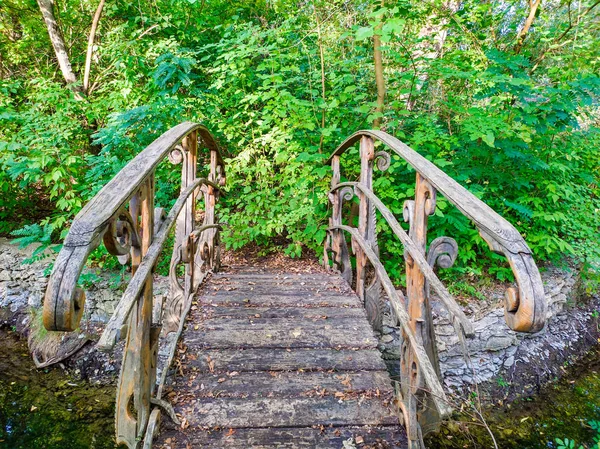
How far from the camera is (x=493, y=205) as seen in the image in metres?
4.43

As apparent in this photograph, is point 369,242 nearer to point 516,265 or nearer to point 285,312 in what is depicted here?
point 285,312

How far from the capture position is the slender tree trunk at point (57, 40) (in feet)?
16.9

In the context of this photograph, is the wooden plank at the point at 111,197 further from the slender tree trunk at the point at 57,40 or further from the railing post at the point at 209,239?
the slender tree trunk at the point at 57,40

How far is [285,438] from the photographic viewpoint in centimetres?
160

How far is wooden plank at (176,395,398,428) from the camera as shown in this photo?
165 centimetres

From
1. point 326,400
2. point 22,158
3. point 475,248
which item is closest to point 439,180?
point 326,400

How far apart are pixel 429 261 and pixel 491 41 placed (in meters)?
4.63

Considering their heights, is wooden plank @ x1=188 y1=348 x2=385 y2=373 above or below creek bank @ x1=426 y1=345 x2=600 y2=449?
above

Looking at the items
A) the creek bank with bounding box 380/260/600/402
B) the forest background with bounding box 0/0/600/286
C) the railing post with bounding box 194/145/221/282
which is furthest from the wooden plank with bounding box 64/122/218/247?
the creek bank with bounding box 380/260/600/402

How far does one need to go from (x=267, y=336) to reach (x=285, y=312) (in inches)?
12.6

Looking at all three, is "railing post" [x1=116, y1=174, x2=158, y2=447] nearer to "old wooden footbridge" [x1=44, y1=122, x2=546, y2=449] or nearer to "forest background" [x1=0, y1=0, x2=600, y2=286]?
"old wooden footbridge" [x1=44, y1=122, x2=546, y2=449]

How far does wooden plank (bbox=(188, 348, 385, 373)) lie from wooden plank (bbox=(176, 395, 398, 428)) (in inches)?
8.0

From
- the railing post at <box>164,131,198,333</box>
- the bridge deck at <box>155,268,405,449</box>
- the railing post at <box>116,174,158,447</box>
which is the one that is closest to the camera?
the railing post at <box>116,174,158,447</box>

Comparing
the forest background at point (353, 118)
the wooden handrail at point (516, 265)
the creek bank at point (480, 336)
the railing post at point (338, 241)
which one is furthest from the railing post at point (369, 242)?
the creek bank at point (480, 336)
